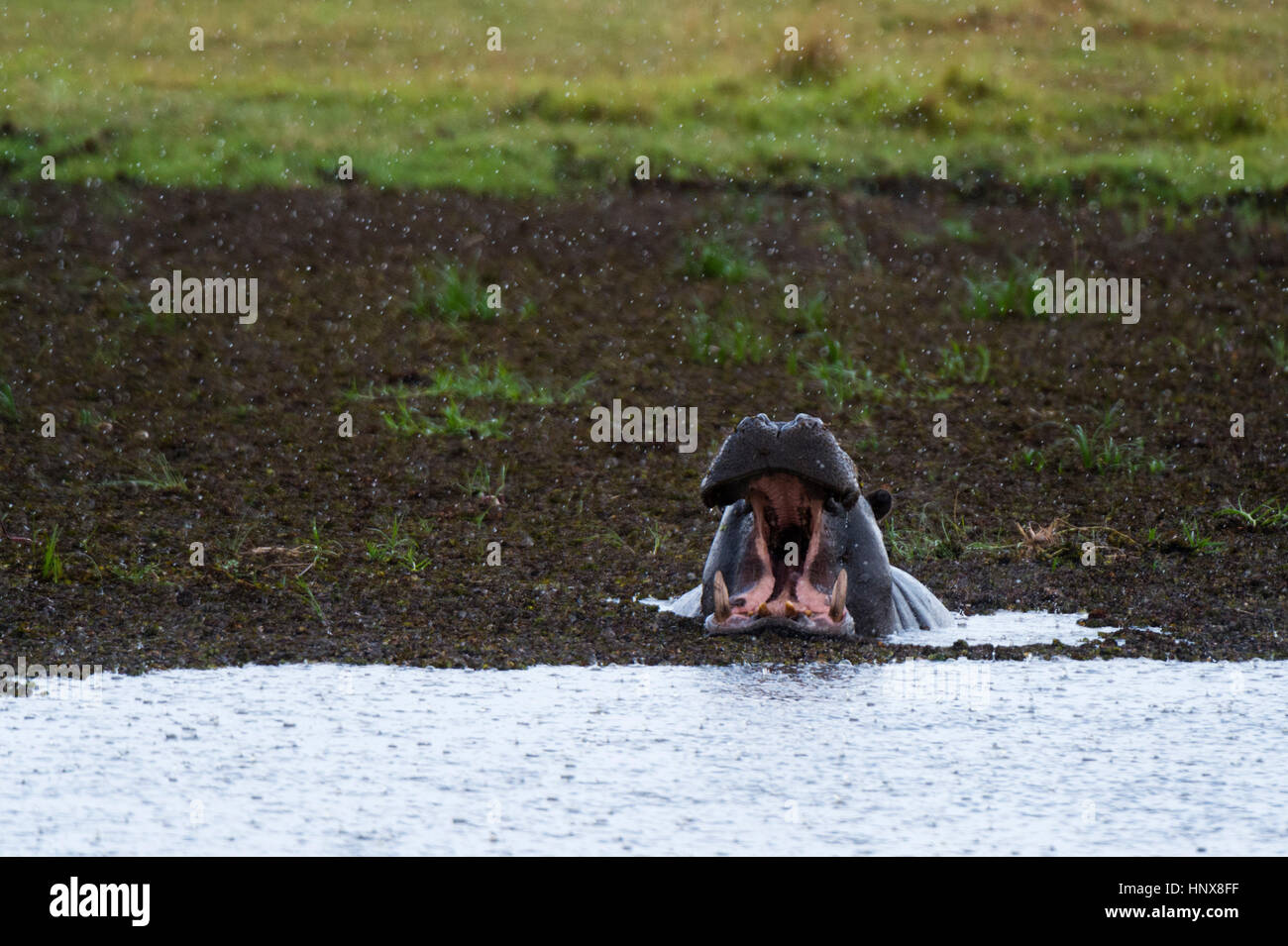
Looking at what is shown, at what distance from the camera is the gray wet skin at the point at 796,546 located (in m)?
6.05

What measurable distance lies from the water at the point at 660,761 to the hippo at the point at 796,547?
39 cm

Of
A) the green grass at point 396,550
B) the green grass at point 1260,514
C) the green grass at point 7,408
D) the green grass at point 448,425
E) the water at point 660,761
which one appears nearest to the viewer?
the water at point 660,761

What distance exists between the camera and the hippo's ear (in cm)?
661

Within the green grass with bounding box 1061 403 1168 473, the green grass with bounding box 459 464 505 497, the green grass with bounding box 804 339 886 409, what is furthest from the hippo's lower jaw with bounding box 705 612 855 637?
the green grass with bounding box 804 339 886 409

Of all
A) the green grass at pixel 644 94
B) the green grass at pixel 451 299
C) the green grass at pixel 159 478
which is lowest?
the green grass at pixel 159 478

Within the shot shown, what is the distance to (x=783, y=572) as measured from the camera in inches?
253

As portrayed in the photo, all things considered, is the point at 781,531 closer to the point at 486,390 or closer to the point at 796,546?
the point at 796,546

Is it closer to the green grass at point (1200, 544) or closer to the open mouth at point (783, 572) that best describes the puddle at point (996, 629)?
the open mouth at point (783, 572)

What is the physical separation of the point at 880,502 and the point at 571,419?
11.6 ft

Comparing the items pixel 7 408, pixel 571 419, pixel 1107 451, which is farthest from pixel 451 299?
pixel 1107 451

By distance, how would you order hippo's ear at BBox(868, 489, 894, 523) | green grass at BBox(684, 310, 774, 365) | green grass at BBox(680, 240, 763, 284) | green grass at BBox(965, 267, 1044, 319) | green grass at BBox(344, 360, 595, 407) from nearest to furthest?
hippo's ear at BBox(868, 489, 894, 523), green grass at BBox(344, 360, 595, 407), green grass at BBox(684, 310, 774, 365), green grass at BBox(965, 267, 1044, 319), green grass at BBox(680, 240, 763, 284)

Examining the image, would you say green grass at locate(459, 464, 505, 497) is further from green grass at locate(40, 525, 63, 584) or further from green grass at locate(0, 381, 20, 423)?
green grass at locate(0, 381, 20, 423)

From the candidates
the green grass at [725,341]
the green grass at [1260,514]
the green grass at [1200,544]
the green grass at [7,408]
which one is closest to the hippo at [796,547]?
the green grass at [1200,544]

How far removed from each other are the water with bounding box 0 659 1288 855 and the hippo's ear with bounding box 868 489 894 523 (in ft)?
2.85
